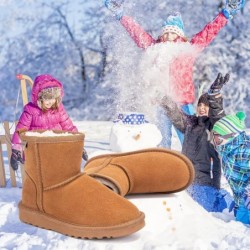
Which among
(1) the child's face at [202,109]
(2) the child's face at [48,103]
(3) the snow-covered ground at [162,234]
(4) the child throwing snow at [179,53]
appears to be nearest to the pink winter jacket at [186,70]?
(4) the child throwing snow at [179,53]

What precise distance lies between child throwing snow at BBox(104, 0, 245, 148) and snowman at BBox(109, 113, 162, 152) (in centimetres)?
184

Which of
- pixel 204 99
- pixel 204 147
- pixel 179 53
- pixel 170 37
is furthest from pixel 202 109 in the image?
pixel 170 37

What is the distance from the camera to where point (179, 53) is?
4.41m

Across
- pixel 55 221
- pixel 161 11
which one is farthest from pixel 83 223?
pixel 161 11

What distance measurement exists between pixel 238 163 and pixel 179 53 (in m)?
1.59

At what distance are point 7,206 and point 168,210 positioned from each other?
121cm

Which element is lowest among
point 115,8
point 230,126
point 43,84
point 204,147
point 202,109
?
point 204,147

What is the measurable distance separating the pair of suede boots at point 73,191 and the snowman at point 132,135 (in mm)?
200

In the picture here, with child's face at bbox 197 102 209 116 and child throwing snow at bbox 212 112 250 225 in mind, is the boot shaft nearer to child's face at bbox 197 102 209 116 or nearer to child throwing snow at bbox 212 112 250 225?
child throwing snow at bbox 212 112 250 225

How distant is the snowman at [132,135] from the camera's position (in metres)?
2.49

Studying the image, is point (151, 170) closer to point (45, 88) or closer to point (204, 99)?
point (45, 88)

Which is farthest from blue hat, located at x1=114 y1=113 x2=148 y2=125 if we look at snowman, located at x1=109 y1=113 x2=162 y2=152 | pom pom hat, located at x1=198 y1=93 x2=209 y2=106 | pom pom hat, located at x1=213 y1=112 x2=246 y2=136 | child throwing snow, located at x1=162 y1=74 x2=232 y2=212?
pom pom hat, located at x1=198 y1=93 x2=209 y2=106

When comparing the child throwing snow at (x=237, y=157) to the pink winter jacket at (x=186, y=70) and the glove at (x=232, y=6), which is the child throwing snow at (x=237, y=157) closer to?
the pink winter jacket at (x=186, y=70)

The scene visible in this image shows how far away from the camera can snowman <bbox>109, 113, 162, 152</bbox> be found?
8.16 ft
